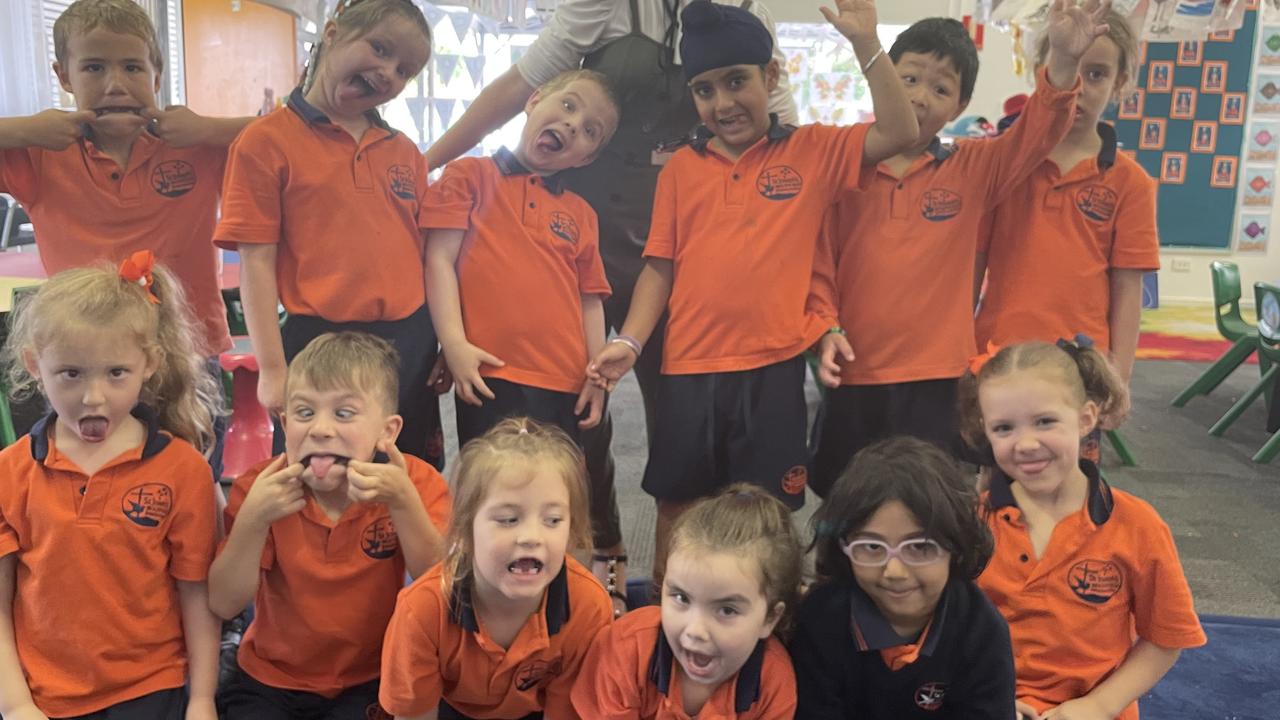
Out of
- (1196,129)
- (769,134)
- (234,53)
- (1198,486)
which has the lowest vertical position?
(1198,486)

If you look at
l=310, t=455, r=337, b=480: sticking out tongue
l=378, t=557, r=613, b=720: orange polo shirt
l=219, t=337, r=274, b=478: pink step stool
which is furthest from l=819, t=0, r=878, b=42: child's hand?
l=219, t=337, r=274, b=478: pink step stool

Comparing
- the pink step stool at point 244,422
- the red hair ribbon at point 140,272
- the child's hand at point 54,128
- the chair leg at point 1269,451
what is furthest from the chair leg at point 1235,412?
the child's hand at point 54,128

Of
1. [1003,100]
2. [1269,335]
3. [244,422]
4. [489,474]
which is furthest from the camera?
[1003,100]

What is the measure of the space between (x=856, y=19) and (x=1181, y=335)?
6.87 metres

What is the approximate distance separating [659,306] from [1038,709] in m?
1.08

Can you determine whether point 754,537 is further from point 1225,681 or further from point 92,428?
point 1225,681

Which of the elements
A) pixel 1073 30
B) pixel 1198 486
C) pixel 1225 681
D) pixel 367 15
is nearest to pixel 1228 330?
pixel 1198 486

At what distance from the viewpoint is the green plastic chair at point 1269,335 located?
4367 mm

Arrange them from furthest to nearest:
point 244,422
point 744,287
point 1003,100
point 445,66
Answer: point 1003,100
point 445,66
point 244,422
point 744,287

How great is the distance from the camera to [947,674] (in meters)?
1.58

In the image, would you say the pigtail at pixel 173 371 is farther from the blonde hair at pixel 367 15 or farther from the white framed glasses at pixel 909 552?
the white framed glasses at pixel 909 552

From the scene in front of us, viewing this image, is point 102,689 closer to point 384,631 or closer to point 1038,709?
point 384,631

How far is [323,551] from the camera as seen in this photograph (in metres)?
1.73

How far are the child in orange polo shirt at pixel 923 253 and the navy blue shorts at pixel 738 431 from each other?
144 millimetres
